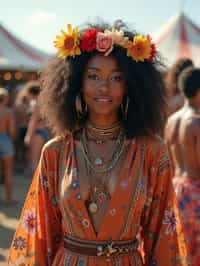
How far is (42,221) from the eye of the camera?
230 cm

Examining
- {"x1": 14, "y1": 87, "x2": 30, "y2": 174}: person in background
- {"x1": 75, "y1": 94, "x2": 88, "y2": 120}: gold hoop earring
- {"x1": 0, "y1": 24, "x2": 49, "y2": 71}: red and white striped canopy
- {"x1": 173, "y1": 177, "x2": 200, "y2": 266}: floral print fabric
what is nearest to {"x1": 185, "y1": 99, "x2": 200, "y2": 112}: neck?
{"x1": 173, "y1": 177, "x2": 200, "y2": 266}: floral print fabric

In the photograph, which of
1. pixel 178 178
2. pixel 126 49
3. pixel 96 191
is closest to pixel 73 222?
pixel 96 191

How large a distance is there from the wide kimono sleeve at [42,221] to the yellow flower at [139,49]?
520 mm

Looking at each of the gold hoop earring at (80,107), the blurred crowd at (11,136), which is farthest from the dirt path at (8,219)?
the gold hoop earring at (80,107)

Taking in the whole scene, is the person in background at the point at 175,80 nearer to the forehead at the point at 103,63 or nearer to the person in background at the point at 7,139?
the person in background at the point at 7,139

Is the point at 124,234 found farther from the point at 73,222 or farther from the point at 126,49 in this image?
the point at 126,49

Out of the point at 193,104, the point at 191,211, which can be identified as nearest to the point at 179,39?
the point at 193,104

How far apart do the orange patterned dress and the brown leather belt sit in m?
0.02

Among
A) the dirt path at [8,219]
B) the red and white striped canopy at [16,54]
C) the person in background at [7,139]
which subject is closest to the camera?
the dirt path at [8,219]

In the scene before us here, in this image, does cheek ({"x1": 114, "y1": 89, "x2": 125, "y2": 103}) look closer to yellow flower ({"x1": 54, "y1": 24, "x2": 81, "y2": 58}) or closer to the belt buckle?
yellow flower ({"x1": 54, "y1": 24, "x2": 81, "y2": 58})

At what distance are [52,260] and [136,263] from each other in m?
0.37

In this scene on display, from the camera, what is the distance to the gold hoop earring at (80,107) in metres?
2.35

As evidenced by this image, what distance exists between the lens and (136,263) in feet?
7.14

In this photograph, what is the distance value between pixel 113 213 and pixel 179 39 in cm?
1137
